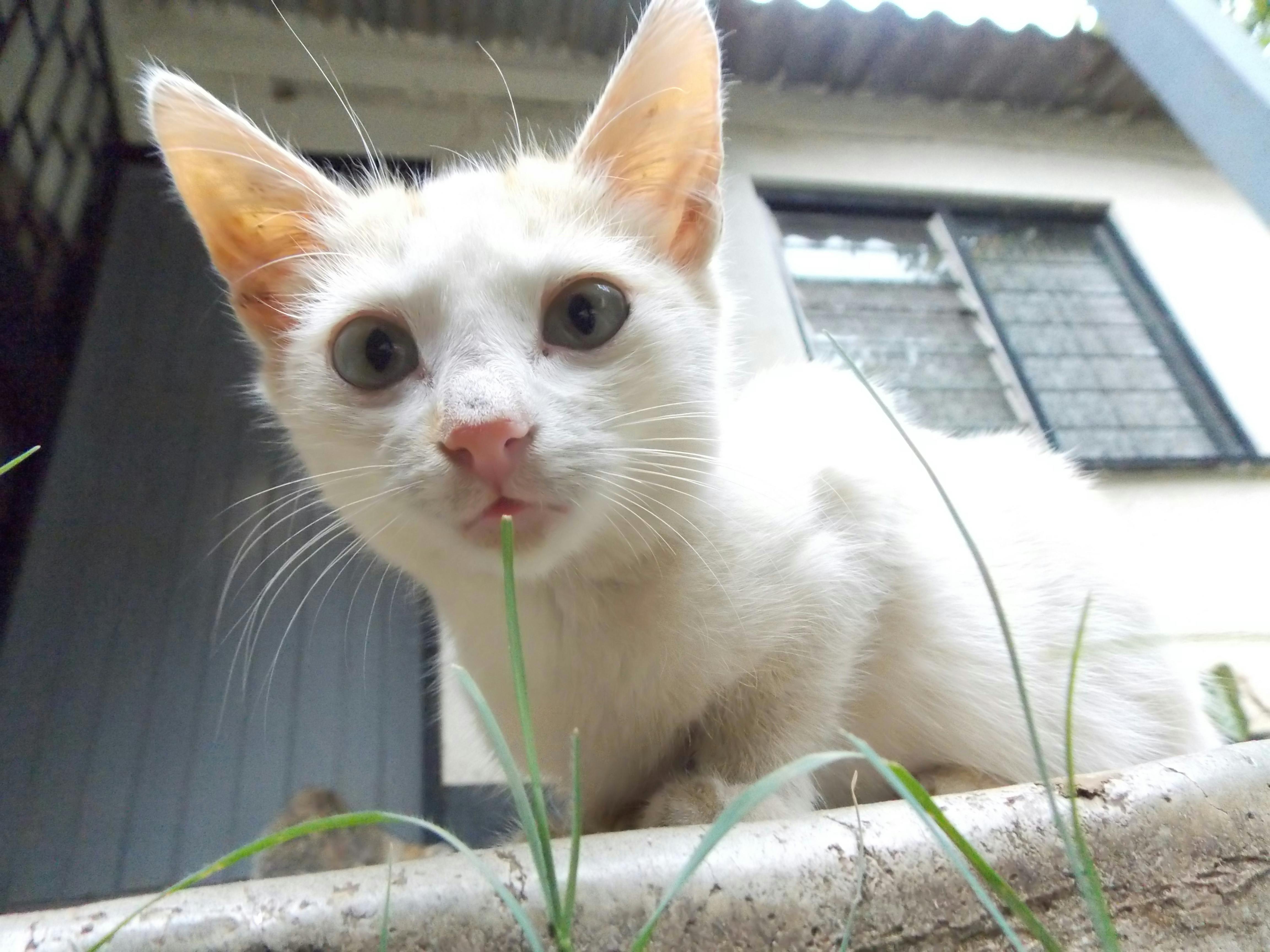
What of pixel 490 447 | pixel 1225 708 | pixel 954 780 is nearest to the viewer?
pixel 490 447

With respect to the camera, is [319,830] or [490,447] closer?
[319,830]

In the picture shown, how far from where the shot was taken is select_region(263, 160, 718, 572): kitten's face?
0.78 m

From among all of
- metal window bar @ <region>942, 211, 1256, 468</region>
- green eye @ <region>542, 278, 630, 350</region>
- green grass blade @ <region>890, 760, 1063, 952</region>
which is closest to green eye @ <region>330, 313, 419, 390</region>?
green eye @ <region>542, 278, 630, 350</region>

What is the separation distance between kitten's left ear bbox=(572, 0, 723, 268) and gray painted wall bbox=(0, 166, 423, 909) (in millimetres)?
850

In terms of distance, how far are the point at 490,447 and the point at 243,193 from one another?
574 mm

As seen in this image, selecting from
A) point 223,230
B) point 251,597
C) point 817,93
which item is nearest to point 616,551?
point 223,230

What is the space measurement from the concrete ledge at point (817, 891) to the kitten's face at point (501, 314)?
0.34 metres

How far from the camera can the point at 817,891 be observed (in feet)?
1.93

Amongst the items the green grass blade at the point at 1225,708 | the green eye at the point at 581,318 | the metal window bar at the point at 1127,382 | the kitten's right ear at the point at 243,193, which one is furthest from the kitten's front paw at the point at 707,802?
the metal window bar at the point at 1127,382

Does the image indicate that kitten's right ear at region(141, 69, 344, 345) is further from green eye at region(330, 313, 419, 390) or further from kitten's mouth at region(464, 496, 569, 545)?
kitten's mouth at region(464, 496, 569, 545)

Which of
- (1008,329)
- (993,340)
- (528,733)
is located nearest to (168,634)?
(528,733)

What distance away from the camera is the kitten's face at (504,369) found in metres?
0.78

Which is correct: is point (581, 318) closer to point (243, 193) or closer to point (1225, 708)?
point (243, 193)

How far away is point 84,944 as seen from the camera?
1.71 ft
